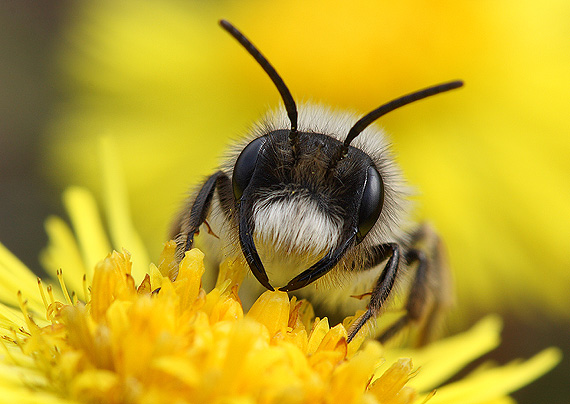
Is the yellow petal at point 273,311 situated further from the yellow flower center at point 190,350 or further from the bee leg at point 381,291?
the bee leg at point 381,291

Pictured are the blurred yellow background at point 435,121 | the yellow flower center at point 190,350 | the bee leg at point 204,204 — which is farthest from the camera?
the blurred yellow background at point 435,121

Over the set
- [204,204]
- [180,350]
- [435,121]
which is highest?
[435,121]

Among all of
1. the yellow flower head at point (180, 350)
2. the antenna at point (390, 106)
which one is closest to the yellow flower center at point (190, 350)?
the yellow flower head at point (180, 350)

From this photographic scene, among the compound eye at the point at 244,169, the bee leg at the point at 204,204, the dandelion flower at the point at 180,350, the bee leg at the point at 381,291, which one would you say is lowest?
the dandelion flower at the point at 180,350

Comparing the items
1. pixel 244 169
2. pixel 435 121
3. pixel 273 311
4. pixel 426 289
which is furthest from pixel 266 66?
pixel 435 121

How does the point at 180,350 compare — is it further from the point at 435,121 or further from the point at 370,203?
the point at 435,121
